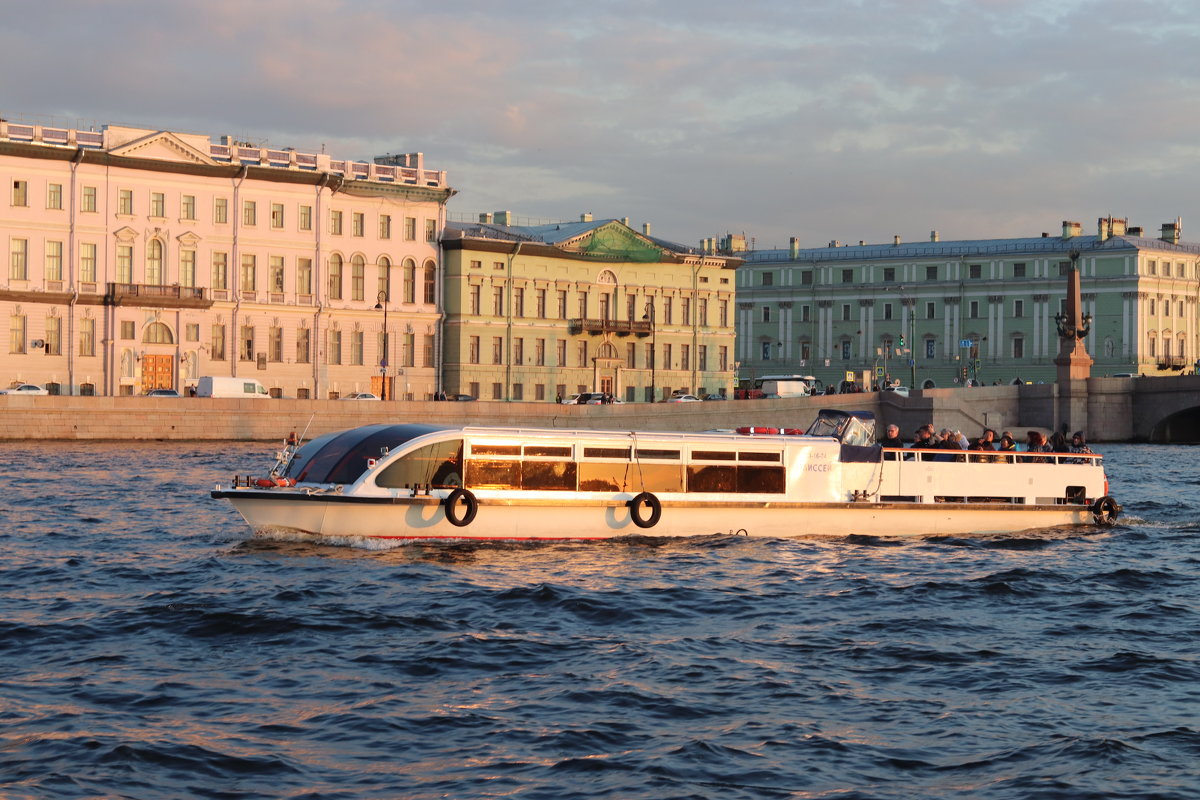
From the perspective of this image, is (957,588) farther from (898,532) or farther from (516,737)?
(516,737)

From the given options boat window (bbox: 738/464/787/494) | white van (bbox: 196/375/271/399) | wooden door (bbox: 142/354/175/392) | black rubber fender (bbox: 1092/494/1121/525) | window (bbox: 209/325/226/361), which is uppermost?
window (bbox: 209/325/226/361)

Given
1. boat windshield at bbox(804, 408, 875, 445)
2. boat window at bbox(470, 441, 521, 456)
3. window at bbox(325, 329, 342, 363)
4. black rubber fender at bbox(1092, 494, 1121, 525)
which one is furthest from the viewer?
window at bbox(325, 329, 342, 363)

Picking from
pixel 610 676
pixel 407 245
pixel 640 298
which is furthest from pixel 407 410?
pixel 610 676

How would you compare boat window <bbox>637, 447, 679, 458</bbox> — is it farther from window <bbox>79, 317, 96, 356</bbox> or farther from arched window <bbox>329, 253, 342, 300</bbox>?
arched window <bbox>329, 253, 342, 300</bbox>

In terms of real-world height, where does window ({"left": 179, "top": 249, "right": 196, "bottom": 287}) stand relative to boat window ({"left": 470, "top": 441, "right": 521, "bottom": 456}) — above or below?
above

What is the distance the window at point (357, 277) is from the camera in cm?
7356

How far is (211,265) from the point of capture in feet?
225

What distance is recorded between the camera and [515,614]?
17.7m

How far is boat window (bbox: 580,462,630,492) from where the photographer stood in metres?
23.5

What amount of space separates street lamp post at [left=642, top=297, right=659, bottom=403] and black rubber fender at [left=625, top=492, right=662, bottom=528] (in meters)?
59.0

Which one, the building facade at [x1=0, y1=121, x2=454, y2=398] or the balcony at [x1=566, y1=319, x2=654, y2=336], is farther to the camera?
the balcony at [x1=566, y1=319, x2=654, y2=336]

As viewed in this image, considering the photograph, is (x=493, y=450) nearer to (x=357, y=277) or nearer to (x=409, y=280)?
(x=357, y=277)

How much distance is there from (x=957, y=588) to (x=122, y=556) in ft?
37.7

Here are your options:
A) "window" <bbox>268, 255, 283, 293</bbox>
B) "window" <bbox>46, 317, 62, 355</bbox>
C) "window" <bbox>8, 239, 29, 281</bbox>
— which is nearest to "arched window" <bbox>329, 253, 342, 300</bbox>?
"window" <bbox>268, 255, 283, 293</bbox>
